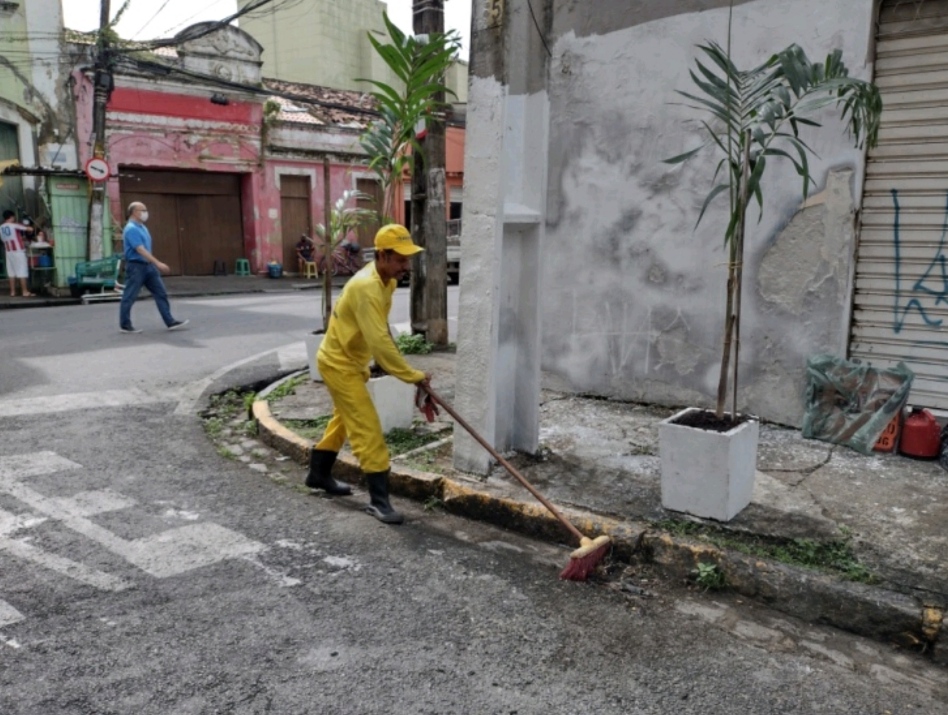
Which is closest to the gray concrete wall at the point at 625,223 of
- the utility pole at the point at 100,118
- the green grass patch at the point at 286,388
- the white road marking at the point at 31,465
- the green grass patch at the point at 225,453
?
the green grass patch at the point at 225,453

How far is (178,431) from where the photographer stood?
242 inches

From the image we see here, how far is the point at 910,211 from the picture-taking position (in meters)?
5.30

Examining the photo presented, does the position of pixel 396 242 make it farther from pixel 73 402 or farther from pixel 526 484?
pixel 73 402

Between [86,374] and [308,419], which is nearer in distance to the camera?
[308,419]

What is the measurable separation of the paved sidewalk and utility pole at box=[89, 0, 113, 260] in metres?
12.7

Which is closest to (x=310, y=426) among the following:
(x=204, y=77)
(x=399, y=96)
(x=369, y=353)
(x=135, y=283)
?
(x=369, y=353)

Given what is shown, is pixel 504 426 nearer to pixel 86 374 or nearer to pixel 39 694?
pixel 39 694

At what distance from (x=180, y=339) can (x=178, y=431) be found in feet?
13.0

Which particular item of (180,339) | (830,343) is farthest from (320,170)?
(830,343)

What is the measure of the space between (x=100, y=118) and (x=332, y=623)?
16.0 m

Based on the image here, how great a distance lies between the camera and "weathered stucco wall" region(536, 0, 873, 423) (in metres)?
5.47

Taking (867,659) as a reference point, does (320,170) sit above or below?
above

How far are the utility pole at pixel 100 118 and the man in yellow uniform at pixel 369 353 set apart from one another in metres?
13.8

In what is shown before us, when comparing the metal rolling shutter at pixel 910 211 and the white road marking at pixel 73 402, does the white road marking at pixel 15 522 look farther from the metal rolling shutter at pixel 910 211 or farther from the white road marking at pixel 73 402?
the metal rolling shutter at pixel 910 211
